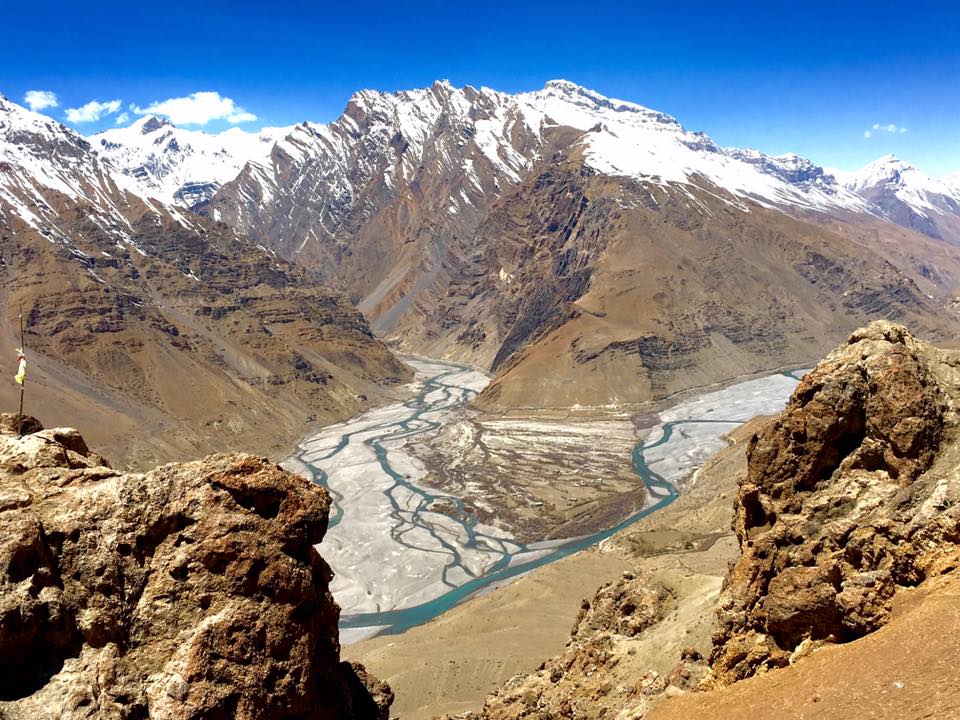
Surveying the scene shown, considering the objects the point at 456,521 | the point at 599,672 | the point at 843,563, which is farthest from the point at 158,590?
the point at 456,521

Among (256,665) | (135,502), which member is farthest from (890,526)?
(135,502)

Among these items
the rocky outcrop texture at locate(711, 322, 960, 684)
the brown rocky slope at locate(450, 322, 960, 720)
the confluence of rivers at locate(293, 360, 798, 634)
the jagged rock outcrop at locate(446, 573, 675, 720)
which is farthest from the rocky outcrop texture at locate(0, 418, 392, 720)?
the confluence of rivers at locate(293, 360, 798, 634)

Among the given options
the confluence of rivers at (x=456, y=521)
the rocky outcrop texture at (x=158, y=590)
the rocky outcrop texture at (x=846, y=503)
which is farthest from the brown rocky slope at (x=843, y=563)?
the confluence of rivers at (x=456, y=521)

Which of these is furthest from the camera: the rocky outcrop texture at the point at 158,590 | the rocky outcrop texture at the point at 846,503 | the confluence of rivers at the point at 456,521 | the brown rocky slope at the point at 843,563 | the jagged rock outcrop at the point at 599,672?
the confluence of rivers at the point at 456,521

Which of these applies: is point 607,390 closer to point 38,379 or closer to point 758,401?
point 758,401

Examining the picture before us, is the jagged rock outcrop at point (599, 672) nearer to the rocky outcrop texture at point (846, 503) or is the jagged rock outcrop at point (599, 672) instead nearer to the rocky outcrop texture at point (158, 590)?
the rocky outcrop texture at point (846, 503)

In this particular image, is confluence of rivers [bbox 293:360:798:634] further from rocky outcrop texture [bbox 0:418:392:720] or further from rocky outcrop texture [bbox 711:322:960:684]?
rocky outcrop texture [bbox 0:418:392:720]

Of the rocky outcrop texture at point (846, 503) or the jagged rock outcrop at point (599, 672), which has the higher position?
the rocky outcrop texture at point (846, 503)
